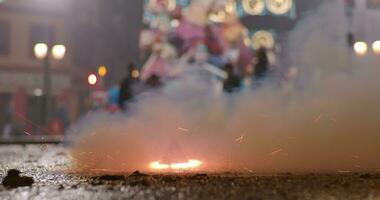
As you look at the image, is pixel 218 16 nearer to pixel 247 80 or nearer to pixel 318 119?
pixel 247 80

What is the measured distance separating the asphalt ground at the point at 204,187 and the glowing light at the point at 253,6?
26397 mm

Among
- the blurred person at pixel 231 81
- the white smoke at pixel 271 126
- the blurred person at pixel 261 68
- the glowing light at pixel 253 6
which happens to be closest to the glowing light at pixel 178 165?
the white smoke at pixel 271 126

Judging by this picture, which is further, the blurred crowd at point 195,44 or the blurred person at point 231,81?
the blurred crowd at point 195,44

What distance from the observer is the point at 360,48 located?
9648 mm

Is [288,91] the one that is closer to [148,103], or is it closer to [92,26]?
[148,103]

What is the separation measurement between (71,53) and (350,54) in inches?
1056

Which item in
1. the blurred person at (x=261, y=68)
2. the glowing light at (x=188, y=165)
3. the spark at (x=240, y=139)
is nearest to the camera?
the glowing light at (x=188, y=165)

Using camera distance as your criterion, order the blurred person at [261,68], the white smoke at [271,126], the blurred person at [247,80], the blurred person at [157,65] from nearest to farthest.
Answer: the white smoke at [271,126], the blurred person at [247,80], the blurred person at [261,68], the blurred person at [157,65]

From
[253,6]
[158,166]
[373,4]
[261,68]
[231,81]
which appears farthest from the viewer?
[253,6]

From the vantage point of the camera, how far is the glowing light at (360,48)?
9384 mm

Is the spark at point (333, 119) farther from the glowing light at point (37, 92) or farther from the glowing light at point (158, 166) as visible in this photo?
the glowing light at point (37, 92)

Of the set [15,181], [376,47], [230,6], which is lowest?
[15,181]

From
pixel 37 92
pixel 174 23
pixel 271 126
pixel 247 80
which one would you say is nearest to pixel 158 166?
pixel 271 126

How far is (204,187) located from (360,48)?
19.7 ft
